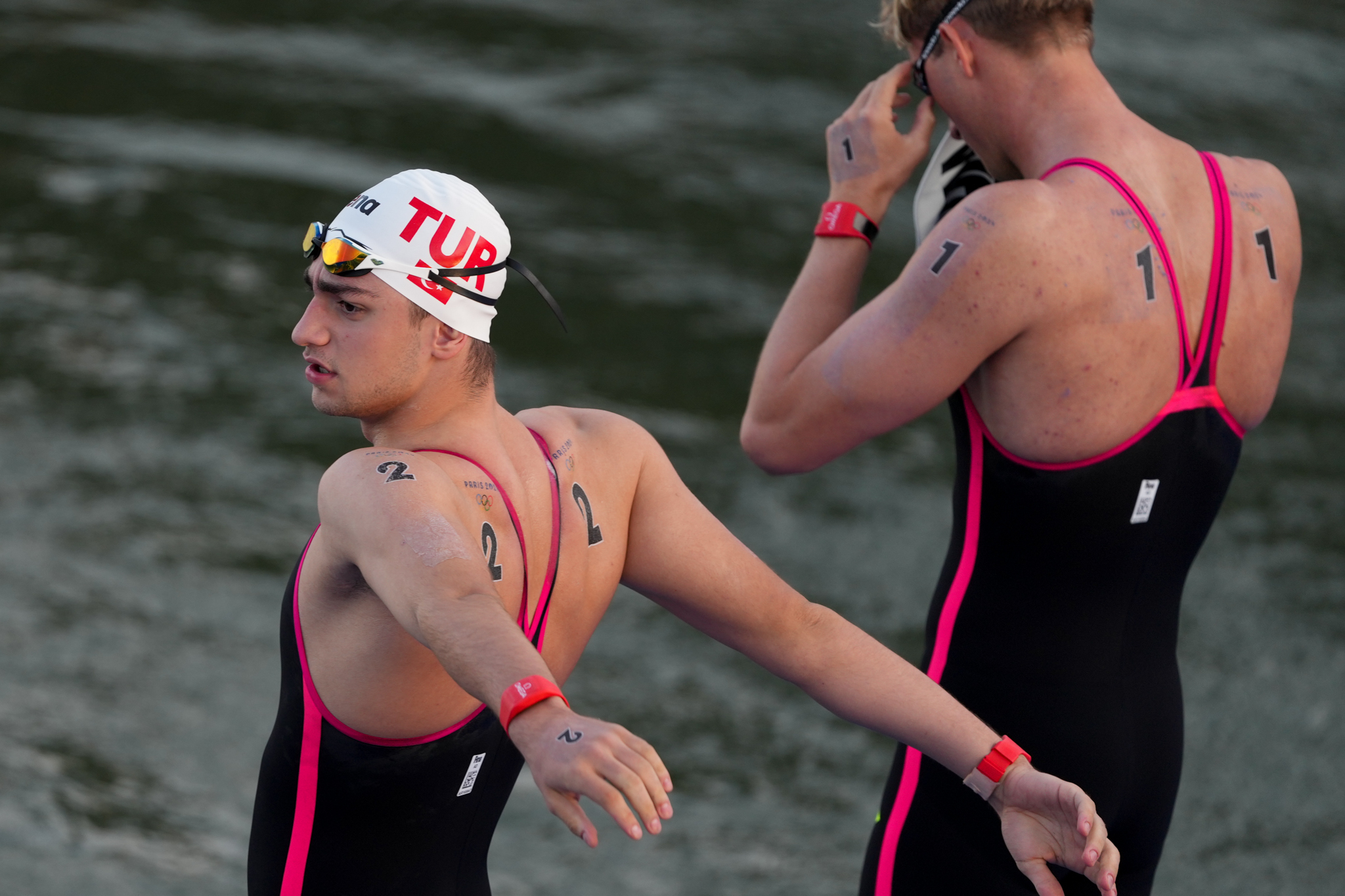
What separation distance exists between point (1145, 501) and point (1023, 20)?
110cm

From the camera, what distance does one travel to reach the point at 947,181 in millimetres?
3611

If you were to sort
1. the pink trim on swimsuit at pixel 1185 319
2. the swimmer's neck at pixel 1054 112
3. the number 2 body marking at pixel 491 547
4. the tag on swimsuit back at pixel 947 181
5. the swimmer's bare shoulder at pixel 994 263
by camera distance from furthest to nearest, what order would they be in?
the tag on swimsuit back at pixel 947 181 → the swimmer's neck at pixel 1054 112 → the pink trim on swimsuit at pixel 1185 319 → the swimmer's bare shoulder at pixel 994 263 → the number 2 body marking at pixel 491 547

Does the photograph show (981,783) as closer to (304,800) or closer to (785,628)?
(785,628)

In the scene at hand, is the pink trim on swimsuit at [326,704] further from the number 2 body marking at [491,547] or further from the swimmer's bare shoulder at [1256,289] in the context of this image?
the swimmer's bare shoulder at [1256,289]

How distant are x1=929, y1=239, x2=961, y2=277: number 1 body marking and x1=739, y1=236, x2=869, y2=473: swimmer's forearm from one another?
15.7 inches

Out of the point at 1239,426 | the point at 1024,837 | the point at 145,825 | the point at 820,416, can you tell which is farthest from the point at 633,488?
the point at 145,825

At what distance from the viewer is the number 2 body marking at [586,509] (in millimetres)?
2797

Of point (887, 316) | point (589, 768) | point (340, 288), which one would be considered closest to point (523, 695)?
point (589, 768)

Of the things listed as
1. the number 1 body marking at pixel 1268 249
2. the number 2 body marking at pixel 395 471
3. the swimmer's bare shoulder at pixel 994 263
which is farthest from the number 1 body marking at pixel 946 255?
the number 2 body marking at pixel 395 471

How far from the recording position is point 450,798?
279cm

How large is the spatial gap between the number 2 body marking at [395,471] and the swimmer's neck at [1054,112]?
163 centimetres

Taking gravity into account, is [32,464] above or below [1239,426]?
below

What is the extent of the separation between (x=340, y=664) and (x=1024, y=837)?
1325mm

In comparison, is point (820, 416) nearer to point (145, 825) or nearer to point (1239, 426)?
point (1239, 426)
